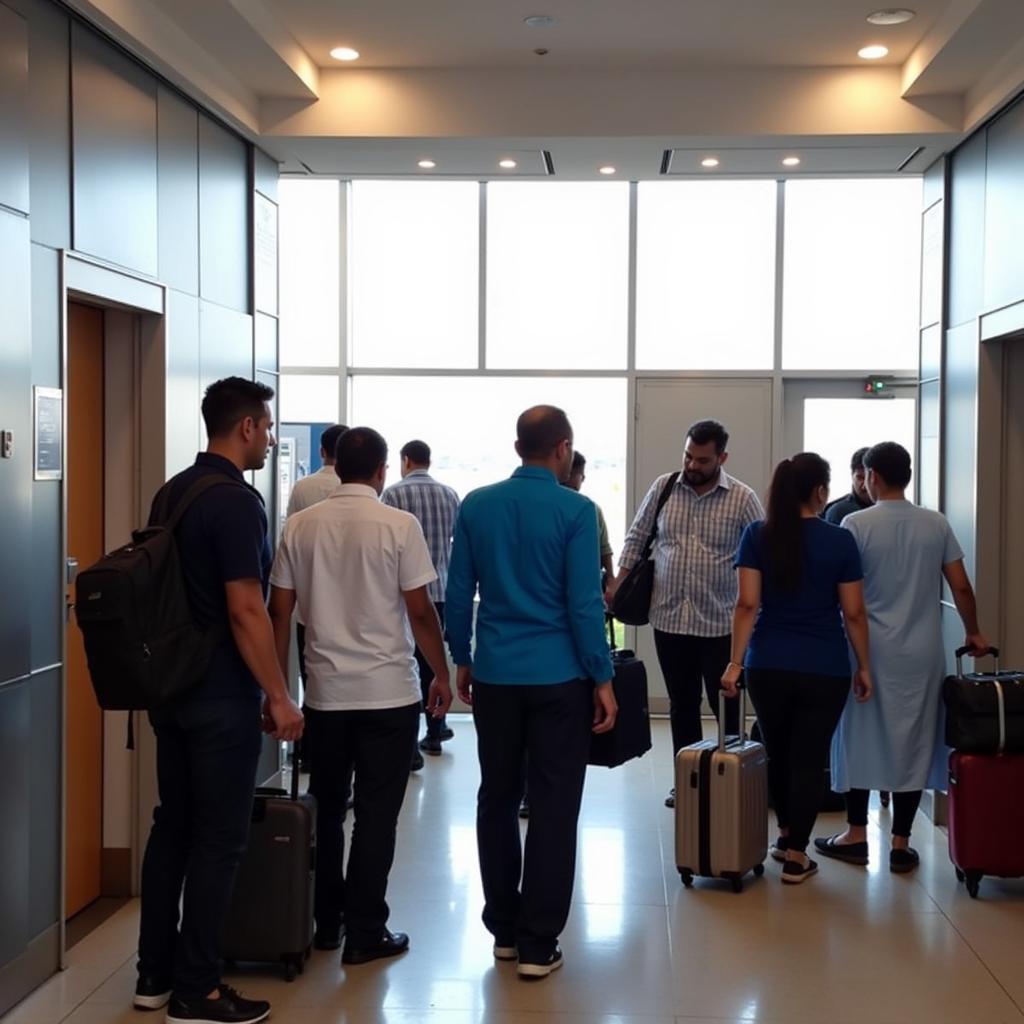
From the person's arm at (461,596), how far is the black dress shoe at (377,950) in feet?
2.67

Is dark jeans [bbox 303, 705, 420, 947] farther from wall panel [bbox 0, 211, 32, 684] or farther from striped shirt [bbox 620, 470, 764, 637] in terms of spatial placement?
striped shirt [bbox 620, 470, 764, 637]

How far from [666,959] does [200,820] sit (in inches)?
62.3

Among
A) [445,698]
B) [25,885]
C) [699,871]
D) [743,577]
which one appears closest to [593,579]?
[445,698]

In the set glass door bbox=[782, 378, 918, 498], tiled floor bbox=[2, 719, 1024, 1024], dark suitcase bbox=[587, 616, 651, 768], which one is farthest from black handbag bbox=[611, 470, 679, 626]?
glass door bbox=[782, 378, 918, 498]

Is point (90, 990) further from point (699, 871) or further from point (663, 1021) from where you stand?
point (699, 871)

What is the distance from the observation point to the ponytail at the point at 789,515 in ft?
15.3

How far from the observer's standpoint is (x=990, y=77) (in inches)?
209

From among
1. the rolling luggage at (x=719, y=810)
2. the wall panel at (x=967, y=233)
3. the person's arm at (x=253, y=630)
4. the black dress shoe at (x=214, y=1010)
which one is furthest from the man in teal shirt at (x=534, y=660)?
the wall panel at (x=967, y=233)

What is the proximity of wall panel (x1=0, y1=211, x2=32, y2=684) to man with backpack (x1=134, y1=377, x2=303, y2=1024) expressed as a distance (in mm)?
502

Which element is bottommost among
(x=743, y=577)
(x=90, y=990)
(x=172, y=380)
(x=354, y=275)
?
(x=90, y=990)

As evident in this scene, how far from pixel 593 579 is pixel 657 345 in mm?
4991

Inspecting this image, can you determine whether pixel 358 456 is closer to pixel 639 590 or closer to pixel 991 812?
pixel 639 590

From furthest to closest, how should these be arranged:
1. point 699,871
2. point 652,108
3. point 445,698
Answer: point 652,108 → point 699,871 → point 445,698

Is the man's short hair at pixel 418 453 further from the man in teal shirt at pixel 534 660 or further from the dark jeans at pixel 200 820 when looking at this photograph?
the dark jeans at pixel 200 820
